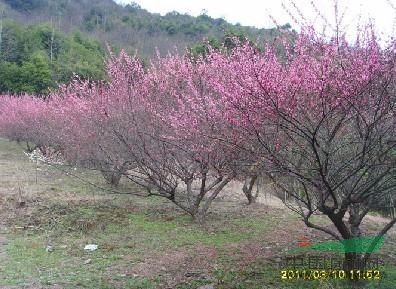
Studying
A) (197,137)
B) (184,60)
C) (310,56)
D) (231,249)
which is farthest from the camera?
(184,60)

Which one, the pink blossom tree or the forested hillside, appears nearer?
the pink blossom tree

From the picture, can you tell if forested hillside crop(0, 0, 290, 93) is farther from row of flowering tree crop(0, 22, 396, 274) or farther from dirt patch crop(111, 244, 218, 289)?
dirt patch crop(111, 244, 218, 289)

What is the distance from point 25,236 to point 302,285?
4810mm

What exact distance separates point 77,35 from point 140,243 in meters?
38.3

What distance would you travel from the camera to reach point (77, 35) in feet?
138

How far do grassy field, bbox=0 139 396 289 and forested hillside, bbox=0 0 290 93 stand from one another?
3314mm

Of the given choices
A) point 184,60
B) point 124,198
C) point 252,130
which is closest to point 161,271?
point 252,130

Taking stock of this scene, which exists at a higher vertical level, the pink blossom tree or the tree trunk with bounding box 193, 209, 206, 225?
the pink blossom tree

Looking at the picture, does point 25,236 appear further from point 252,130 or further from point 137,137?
point 252,130

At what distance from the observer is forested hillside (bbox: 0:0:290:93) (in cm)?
2920

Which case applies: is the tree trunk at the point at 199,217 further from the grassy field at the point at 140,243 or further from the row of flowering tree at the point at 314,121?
the row of flowering tree at the point at 314,121

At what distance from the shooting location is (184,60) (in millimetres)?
8617
